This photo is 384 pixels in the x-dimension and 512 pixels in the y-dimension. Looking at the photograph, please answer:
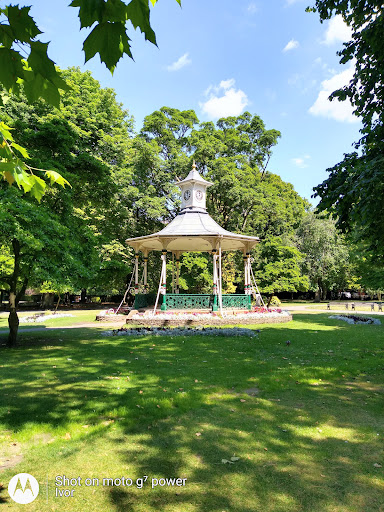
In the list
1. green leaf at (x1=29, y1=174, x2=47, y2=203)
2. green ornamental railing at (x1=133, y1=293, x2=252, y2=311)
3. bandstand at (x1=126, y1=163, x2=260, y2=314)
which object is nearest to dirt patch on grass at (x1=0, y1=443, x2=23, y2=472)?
green leaf at (x1=29, y1=174, x2=47, y2=203)

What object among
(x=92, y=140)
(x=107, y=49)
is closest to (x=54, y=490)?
(x=107, y=49)

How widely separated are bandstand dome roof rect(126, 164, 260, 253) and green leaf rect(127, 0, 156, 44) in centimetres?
1465

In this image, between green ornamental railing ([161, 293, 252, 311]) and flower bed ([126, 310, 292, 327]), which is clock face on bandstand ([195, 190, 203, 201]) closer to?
green ornamental railing ([161, 293, 252, 311])

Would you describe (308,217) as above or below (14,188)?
above

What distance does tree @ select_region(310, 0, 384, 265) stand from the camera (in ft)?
24.7

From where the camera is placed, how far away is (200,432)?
3990 millimetres

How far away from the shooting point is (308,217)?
42156mm

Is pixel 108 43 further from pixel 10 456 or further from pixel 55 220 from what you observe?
pixel 55 220

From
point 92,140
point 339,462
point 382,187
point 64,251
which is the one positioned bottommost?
point 339,462

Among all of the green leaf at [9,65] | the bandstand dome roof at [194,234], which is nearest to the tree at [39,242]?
the green leaf at [9,65]

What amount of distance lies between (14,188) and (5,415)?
5.49 m

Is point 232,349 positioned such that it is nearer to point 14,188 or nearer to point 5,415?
point 5,415

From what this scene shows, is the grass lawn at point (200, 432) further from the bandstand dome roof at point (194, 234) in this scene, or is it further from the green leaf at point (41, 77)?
the bandstand dome roof at point (194, 234)

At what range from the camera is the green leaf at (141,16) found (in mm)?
1737
